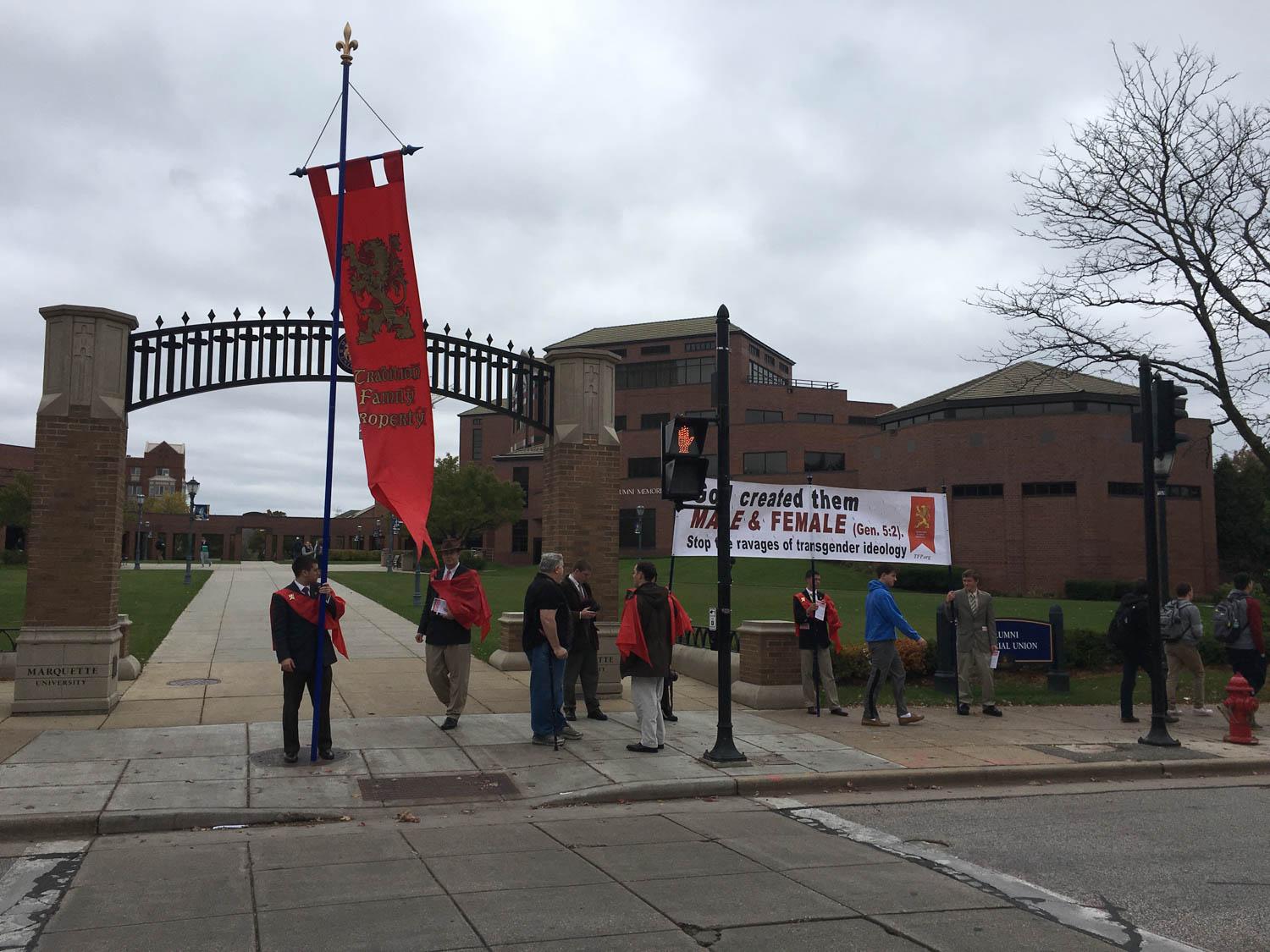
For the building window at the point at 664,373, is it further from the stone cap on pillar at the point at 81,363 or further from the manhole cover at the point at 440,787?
the manhole cover at the point at 440,787

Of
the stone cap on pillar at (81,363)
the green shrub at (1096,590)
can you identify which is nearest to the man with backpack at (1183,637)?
the stone cap on pillar at (81,363)

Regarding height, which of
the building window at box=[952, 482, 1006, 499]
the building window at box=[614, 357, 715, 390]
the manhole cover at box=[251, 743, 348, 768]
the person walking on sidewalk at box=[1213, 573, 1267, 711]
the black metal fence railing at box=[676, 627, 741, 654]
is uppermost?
the building window at box=[614, 357, 715, 390]

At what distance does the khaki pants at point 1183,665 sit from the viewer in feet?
42.8

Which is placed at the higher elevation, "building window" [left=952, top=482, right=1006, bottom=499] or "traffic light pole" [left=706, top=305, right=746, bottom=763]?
"building window" [left=952, top=482, right=1006, bottom=499]

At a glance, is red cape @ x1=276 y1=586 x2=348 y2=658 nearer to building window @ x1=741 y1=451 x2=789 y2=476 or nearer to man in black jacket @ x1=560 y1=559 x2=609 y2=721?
man in black jacket @ x1=560 y1=559 x2=609 y2=721

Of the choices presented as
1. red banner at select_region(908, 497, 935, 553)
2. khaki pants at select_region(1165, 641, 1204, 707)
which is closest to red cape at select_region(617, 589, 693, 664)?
red banner at select_region(908, 497, 935, 553)

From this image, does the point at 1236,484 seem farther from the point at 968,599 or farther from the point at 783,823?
the point at 783,823

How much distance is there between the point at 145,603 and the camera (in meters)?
29.1

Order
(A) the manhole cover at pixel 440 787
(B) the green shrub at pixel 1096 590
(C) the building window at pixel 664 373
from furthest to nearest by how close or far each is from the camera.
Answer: (C) the building window at pixel 664 373, (B) the green shrub at pixel 1096 590, (A) the manhole cover at pixel 440 787

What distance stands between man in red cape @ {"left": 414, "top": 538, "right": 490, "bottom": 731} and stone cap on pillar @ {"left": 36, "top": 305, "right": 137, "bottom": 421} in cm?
423

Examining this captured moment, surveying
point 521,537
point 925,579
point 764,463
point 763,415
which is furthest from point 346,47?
point 521,537

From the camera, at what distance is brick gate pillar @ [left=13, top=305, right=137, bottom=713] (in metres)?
10.8

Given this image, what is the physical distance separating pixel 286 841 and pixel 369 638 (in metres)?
13.8

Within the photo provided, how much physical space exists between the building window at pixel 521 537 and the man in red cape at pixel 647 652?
70.0m
